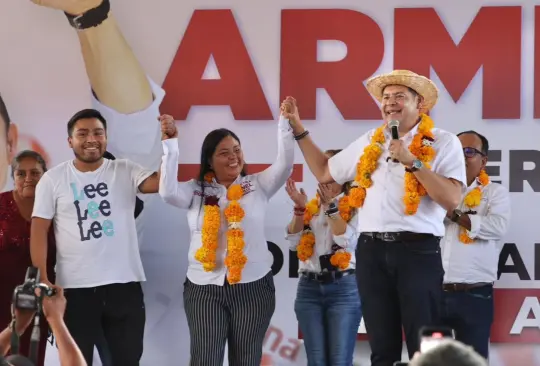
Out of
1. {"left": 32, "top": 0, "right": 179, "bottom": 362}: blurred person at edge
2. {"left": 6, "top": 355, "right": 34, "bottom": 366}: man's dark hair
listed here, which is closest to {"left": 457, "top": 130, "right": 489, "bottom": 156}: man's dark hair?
{"left": 32, "top": 0, "right": 179, "bottom": 362}: blurred person at edge

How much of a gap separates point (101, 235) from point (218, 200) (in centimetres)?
59

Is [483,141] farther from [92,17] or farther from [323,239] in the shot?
[92,17]

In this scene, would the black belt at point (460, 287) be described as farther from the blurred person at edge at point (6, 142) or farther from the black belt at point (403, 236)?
the blurred person at edge at point (6, 142)

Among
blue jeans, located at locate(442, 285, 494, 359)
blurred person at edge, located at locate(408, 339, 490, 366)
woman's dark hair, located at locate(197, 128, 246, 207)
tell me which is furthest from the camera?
blue jeans, located at locate(442, 285, 494, 359)

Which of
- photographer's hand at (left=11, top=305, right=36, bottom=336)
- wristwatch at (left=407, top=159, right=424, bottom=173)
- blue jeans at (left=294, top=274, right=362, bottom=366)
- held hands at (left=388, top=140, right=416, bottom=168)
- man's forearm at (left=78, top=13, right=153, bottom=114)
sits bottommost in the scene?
blue jeans at (left=294, top=274, right=362, bottom=366)

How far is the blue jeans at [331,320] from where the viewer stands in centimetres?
447

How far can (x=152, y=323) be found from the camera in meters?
5.16

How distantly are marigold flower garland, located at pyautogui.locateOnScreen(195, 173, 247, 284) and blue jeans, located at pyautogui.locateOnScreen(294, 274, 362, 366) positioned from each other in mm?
635

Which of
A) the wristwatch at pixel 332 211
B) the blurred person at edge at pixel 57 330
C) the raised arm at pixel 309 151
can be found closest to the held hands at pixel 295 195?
the wristwatch at pixel 332 211

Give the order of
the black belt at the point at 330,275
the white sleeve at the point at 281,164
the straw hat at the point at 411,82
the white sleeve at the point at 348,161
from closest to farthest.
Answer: the straw hat at the point at 411,82
the white sleeve at the point at 348,161
the white sleeve at the point at 281,164
the black belt at the point at 330,275

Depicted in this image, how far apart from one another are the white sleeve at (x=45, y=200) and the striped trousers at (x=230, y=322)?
827mm

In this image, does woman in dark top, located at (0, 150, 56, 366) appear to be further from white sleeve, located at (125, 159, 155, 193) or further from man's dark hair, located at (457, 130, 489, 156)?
man's dark hair, located at (457, 130, 489, 156)

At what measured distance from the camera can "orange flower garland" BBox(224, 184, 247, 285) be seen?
405cm

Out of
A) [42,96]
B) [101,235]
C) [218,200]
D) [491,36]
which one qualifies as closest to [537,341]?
[491,36]
